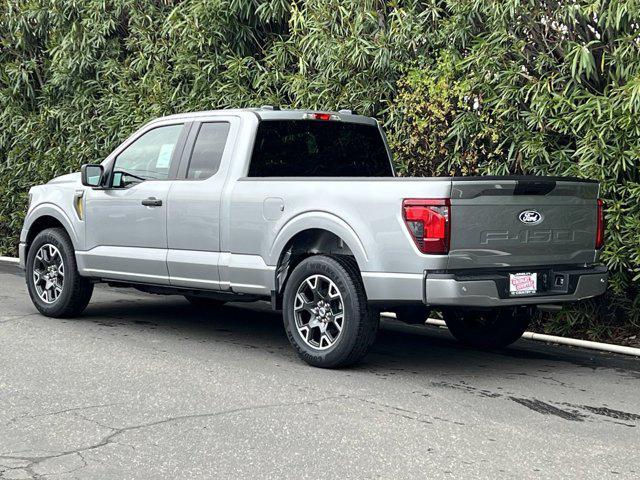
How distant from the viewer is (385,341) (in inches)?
339

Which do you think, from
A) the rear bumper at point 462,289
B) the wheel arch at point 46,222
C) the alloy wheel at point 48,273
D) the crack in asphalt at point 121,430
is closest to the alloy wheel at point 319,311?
the rear bumper at point 462,289

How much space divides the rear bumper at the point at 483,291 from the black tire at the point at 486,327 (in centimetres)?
85

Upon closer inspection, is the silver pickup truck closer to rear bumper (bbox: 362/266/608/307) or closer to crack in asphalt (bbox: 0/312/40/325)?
rear bumper (bbox: 362/266/608/307)

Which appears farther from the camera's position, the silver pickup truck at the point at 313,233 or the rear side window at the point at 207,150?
the rear side window at the point at 207,150

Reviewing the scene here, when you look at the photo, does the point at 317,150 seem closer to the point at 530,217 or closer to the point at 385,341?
the point at 385,341

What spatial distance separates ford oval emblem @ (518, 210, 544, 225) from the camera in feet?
22.8

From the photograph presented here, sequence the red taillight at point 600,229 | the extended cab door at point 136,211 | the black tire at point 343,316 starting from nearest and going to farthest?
the black tire at point 343,316 < the red taillight at point 600,229 < the extended cab door at point 136,211

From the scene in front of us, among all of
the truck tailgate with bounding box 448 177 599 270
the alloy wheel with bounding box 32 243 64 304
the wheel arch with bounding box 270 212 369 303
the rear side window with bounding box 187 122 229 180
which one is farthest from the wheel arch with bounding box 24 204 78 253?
the truck tailgate with bounding box 448 177 599 270

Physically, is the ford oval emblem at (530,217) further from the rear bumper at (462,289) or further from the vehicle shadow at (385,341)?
the vehicle shadow at (385,341)

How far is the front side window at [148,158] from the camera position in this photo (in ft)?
28.4

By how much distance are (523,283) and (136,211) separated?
3.45 m

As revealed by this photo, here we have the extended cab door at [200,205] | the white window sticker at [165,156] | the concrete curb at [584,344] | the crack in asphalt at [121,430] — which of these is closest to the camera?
the crack in asphalt at [121,430]

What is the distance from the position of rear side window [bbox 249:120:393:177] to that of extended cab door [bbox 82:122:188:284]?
2.74 ft

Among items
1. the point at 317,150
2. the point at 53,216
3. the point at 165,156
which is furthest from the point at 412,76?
the point at 53,216
